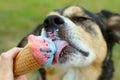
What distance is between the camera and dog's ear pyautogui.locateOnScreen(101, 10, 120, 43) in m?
5.72

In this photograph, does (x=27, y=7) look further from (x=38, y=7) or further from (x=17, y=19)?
(x=17, y=19)

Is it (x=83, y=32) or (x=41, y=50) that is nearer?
(x=41, y=50)

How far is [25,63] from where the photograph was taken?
13.2 ft

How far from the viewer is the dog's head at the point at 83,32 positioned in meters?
4.75

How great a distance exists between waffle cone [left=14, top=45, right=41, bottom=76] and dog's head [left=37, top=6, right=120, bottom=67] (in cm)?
→ 63

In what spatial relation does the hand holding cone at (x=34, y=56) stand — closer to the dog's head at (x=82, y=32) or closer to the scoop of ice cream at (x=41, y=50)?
the scoop of ice cream at (x=41, y=50)

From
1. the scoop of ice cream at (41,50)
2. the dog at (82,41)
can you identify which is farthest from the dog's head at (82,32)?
the scoop of ice cream at (41,50)

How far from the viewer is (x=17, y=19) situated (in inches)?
425

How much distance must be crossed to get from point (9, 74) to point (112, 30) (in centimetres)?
209

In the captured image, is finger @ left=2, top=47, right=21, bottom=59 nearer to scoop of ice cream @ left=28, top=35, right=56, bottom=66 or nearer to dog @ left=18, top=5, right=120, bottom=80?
scoop of ice cream @ left=28, top=35, right=56, bottom=66

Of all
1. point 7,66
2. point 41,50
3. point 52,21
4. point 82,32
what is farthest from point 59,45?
point 82,32

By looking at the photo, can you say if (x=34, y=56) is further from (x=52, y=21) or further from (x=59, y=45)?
(x=52, y=21)

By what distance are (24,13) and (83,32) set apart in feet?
20.6

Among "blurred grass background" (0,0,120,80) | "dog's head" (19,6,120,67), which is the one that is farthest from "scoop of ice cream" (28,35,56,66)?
"blurred grass background" (0,0,120,80)
